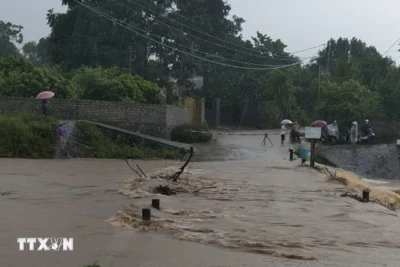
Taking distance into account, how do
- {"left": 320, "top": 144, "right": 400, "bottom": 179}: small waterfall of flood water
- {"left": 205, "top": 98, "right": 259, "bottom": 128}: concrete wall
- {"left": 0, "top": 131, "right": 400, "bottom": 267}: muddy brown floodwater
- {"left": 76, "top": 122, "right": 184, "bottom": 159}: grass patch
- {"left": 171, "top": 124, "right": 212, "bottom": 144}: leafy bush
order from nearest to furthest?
{"left": 0, "top": 131, "right": 400, "bottom": 267}: muddy brown floodwater, {"left": 76, "top": 122, "right": 184, "bottom": 159}: grass patch, {"left": 320, "top": 144, "right": 400, "bottom": 179}: small waterfall of flood water, {"left": 171, "top": 124, "right": 212, "bottom": 144}: leafy bush, {"left": 205, "top": 98, "right": 259, "bottom": 128}: concrete wall

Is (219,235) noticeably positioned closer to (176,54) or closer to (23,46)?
(176,54)

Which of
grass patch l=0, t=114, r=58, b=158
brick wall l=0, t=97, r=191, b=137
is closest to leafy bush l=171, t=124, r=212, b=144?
brick wall l=0, t=97, r=191, b=137

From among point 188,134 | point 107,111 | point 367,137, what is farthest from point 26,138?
point 367,137

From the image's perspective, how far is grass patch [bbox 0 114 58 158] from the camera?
23000mm

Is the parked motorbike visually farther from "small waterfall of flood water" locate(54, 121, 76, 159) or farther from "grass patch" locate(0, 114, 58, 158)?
"grass patch" locate(0, 114, 58, 158)

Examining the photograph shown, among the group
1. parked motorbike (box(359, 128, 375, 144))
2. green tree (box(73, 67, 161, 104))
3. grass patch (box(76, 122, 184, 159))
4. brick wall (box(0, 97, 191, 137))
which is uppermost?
green tree (box(73, 67, 161, 104))

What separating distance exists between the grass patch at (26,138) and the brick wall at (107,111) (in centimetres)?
248

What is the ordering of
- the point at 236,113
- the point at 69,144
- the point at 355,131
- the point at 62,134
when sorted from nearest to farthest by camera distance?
the point at 62,134
the point at 69,144
the point at 355,131
the point at 236,113

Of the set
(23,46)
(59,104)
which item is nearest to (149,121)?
(59,104)

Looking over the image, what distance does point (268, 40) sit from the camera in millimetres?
50250

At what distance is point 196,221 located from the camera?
10344 millimetres

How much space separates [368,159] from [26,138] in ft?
51.3

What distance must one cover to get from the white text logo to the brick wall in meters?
18.3

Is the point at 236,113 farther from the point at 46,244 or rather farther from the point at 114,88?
the point at 46,244
